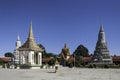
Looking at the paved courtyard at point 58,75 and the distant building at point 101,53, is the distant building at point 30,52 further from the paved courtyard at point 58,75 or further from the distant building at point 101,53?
the paved courtyard at point 58,75

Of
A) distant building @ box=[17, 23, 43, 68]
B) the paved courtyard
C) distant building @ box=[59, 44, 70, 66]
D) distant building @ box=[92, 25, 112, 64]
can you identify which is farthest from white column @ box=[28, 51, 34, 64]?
distant building @ box=[59, 44, 70, 66]

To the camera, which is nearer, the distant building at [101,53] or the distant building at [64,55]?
the distant building at [101,53]

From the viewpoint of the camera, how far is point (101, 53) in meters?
86.4

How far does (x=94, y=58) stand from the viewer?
87.6 metres

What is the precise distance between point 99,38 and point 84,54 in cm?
3558

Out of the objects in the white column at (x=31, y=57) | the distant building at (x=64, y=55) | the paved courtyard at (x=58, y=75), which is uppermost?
the distant building at (x=64, y=55)

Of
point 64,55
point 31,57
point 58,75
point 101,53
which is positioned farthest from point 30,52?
point 64,55

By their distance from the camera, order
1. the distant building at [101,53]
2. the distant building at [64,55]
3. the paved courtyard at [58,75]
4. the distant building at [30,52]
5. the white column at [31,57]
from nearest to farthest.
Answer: the paved courtyard at [58,75] < the white column at [31,57] < the distant building at [30,52] < the distant building at [101,53] < the distant building at [64,55]

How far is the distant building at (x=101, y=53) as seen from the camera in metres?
85.6

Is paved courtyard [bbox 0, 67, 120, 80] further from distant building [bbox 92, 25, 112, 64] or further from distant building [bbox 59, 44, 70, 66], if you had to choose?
distant building [bbox 59, 44, 70, 66]

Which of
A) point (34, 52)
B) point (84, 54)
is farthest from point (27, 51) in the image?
point (84, 54)

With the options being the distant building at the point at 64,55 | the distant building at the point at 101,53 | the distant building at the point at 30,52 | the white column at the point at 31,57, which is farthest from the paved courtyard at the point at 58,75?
the distant building at the point at 64,55

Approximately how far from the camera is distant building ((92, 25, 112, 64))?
85.6 metres

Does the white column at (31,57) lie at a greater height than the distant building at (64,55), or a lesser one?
lesser
